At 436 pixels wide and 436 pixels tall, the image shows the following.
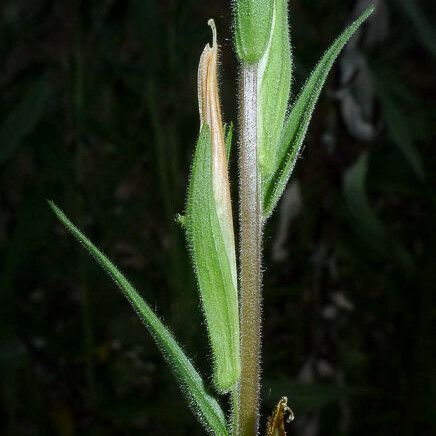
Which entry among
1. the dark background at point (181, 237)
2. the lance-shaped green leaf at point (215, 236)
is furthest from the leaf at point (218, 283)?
the dark background at point (181, 237)

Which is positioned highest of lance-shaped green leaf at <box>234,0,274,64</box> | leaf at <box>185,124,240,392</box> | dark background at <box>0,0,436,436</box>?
lance-shaped green leaf at <box>234,0,274,64</box>

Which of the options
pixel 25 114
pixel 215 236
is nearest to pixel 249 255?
pixel 215 236

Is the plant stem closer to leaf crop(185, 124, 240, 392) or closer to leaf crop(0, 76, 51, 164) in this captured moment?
leaf crop(185, 124, 240, 392)

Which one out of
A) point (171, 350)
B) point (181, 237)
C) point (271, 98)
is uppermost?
point (271, 98)

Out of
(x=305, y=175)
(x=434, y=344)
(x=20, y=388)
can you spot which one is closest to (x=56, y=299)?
(x=20, y=388)

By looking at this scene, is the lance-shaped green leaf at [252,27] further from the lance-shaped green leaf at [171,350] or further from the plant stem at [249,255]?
the lance-shaped green leaf at [171,350]

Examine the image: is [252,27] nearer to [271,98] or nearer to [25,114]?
[271,98]

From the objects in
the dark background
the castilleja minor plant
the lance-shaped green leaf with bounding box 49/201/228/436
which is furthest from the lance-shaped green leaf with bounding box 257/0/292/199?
the dark background
